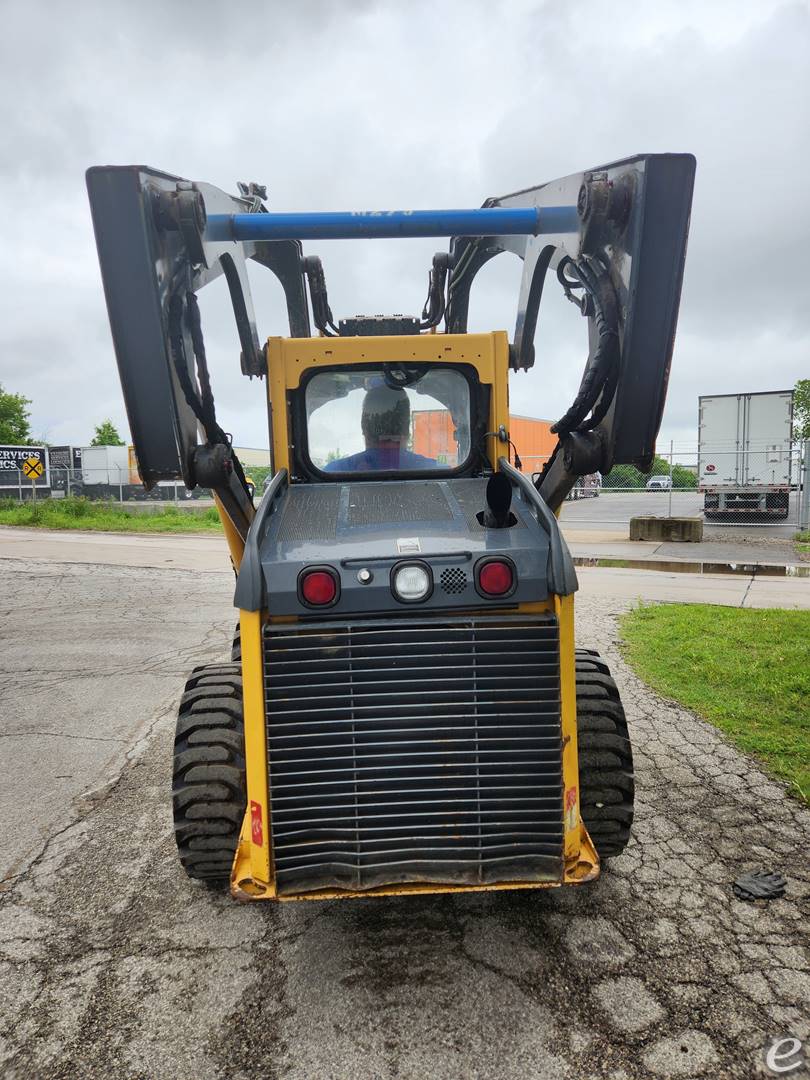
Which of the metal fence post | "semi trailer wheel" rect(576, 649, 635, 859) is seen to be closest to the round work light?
"semi trailer wheel" rect(576, 649, 635, 859)

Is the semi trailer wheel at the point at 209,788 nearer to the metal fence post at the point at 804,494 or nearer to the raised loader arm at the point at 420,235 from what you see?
the raised loader arm at the point at 420,235

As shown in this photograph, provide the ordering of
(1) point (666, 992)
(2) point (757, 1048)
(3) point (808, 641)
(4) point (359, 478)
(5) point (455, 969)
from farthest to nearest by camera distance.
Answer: (3) point (808, 641) → (4) point (359, 478) → (5) point (455, 969) → (1) point (666, 992) → (2) point (757, 1048)

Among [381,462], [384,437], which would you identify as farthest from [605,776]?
[384,437]

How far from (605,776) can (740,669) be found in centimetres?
367

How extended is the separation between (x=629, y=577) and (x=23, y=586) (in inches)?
371

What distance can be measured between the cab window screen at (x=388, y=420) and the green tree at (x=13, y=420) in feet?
177

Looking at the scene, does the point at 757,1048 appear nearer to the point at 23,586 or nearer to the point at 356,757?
the point at 356,757

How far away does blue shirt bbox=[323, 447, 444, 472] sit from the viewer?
397cm

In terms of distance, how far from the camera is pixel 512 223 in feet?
10.7

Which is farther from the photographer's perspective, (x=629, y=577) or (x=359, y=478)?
(x=629, y=577)

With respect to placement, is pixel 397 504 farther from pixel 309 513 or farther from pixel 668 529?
pixel 668 529

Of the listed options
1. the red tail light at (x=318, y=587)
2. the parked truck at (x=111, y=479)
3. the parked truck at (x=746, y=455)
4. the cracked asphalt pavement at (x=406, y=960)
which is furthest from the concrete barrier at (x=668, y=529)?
the parked truck at (x=111, y=479)

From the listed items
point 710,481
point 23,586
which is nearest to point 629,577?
point 710,481

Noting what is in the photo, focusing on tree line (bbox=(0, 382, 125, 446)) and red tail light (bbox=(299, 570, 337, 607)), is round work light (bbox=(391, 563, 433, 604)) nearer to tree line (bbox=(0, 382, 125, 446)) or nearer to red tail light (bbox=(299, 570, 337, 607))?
red tail light (bbox=(299, 570, 337, 607))
